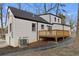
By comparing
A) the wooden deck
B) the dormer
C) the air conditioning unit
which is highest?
the dormer

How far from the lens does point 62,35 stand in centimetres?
293

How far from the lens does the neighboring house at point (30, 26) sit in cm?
287

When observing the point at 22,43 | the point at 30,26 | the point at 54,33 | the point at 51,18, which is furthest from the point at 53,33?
the point at 22,43

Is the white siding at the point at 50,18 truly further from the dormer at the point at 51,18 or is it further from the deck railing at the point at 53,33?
the deck railing at the point at 53,33

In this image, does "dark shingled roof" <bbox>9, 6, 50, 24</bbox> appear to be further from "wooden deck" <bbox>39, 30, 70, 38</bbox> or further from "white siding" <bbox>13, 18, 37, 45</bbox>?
"wooden deck" <bbox>39, 30, 70, 38</bbox>

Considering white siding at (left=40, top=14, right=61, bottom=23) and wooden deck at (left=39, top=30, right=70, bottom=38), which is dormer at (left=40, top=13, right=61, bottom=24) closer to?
white siding at (left=40, top=14, right=61, bottom=23)

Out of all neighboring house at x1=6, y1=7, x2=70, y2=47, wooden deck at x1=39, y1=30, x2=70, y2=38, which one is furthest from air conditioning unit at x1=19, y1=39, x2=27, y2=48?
wooden deck at x1=39, y1=30, x2=70, y2=38

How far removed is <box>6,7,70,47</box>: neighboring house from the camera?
9.42 ft

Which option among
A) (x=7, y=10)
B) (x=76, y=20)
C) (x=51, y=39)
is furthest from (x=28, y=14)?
(x=76, y=20)

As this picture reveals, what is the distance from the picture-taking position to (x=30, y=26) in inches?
114

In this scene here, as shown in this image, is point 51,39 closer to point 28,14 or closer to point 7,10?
point 28,14

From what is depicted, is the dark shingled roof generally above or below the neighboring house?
above

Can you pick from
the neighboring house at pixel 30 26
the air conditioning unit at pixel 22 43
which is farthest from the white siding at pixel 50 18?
the air conditioning unit at pixel 22 43

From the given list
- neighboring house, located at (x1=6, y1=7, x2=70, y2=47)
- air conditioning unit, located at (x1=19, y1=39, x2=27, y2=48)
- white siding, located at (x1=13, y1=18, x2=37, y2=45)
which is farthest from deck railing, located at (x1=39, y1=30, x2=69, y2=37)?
air conditioning unit, located at (x1=19, y1=39, x2=27, y2=48)
